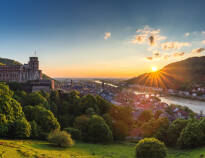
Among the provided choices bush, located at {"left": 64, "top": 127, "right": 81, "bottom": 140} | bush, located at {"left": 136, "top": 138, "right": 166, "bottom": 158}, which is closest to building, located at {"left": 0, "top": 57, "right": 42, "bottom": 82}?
bush, located at {"left": 64, "top": 127, "right": 81, "bottom": 140}

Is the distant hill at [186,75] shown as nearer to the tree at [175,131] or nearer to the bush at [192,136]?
the tree at [175,131]

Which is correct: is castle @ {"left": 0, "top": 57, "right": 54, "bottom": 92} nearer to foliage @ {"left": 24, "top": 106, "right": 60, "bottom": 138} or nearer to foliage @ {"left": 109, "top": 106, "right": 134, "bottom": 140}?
foliage @ {"left": 24, "top": 106, "right": 60, "bottom": 138}

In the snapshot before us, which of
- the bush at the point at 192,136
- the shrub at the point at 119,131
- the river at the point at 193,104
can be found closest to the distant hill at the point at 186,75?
the river at the point at 193,104

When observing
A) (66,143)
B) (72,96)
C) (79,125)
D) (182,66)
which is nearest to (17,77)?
(72,96)

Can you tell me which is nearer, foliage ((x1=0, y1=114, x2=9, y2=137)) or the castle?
foliage ((x1=0, y1=114, x2=9, y2=137))

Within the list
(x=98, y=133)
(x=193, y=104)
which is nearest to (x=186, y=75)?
(x=193, y=104)

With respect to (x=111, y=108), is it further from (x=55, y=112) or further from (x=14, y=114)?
(x=14, y=114)
